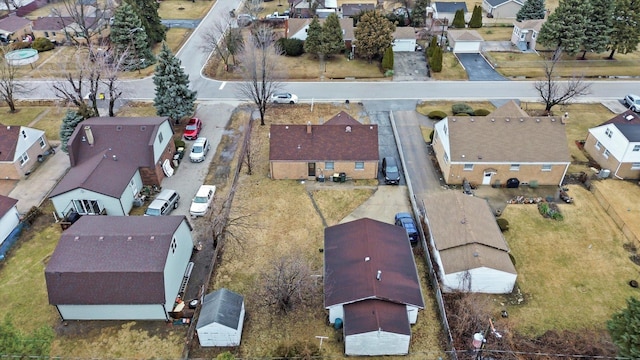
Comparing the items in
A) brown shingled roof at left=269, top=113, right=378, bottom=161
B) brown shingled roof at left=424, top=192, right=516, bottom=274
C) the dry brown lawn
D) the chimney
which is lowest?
the dry brown lawn

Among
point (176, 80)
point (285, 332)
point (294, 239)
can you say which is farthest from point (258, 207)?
point (176, 80)

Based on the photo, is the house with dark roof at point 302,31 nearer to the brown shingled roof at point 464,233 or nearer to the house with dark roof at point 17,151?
the house with dark roof at point 17,151

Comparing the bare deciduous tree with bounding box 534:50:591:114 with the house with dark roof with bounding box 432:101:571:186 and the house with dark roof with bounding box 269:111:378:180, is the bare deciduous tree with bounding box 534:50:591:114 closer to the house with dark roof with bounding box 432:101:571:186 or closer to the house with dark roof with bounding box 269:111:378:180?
the house with dark roof with bounding box 432:101:571:186

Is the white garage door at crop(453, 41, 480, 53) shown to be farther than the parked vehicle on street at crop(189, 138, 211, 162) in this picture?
Yes

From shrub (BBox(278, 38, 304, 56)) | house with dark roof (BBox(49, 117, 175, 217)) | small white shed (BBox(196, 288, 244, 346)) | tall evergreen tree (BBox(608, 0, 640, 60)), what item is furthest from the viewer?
shrub (BBox(278, 38, 304, 56))

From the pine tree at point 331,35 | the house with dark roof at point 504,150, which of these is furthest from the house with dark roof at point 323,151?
the pine tree at point 331,35

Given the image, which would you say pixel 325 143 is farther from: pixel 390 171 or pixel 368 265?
pixel 368 265

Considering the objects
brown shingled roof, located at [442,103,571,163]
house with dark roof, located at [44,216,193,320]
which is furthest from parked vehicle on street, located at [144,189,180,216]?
brown shingled roof, located at [442,103,571,163]

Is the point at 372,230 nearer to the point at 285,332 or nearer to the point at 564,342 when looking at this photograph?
the point at 285,332
